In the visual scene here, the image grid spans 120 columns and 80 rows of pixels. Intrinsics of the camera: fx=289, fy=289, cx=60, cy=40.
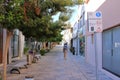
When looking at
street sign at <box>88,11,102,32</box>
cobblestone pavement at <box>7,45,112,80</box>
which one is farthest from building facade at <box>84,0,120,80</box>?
street sign at <box>88,11,102,32</box>

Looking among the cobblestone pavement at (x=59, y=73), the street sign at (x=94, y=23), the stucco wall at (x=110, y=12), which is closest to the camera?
the street sign at (x=94, y=23)

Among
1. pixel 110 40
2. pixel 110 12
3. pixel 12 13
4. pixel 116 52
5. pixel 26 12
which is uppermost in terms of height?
pixel 110 12

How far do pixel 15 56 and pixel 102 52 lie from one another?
1405 cm

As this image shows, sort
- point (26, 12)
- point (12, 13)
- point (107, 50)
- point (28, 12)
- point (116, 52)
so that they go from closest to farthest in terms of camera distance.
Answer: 1. point (12, 13)
2. point (26, 12)
3. point (28, 12)
4. point (116, 52)
5. point (107, 50)

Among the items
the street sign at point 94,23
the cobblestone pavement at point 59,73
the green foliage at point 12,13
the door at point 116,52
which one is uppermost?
the green foliage at point 12,13

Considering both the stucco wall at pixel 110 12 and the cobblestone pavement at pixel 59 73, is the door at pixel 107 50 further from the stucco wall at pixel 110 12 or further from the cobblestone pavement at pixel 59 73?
the cobblestone pavement at pixel 59 73

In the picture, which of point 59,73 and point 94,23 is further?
point 59,73

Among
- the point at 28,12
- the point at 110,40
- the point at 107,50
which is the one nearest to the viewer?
the point at 28,12

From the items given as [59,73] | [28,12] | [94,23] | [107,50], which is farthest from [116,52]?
[94,23]

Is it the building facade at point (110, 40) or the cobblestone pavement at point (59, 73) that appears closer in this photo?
the building facade at point (110, 40)

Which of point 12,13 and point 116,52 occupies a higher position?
point 12,13

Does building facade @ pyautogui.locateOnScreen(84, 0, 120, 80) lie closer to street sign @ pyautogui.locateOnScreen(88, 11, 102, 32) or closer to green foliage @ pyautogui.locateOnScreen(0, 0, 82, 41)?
green foliage @ pyautogui.locateOnScreen(0, 0, 82, 41)

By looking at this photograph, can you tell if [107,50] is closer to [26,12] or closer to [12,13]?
[26,12]

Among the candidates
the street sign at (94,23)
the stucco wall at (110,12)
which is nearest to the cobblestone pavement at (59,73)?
the stucco wall at (110,12)
